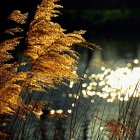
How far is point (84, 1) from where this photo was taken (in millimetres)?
77625

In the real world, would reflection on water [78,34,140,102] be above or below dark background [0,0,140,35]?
below

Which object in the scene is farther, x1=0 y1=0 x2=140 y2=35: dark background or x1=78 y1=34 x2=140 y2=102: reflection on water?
x1=0 y1=0 x2=140 y2=35: dark background

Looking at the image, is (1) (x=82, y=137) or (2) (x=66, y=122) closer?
(1) (x=82, y=137)

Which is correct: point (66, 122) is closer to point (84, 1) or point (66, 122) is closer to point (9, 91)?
A: point (9, 91)

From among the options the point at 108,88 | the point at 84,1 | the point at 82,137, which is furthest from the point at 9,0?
the point at 84,1

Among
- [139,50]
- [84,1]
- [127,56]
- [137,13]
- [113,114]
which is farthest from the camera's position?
[84,1]

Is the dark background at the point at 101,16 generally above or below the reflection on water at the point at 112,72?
above

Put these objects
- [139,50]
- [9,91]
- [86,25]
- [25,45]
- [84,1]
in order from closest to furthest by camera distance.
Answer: [9,91]
[25,45]
[139,50]
[86,25]
[84,1]

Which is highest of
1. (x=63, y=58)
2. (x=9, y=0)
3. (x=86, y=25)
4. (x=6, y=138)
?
(x=86, y=25)

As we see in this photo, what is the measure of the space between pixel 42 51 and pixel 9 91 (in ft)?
2.57

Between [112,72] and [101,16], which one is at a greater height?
[101,16]

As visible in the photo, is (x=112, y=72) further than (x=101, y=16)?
No

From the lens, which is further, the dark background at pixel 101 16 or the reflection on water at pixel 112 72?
the dark background at pixel 101 16

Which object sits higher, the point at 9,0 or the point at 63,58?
the point at 9,0
